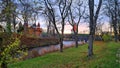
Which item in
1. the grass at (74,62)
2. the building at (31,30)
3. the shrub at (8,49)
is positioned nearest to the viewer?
the shrub at (8,49)

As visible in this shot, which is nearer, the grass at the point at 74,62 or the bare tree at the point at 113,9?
the grass at the point at 74,62

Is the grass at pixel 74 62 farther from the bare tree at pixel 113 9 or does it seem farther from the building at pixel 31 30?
the bare tree at pixel 113 9

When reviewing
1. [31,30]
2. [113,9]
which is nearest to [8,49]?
[113,9]

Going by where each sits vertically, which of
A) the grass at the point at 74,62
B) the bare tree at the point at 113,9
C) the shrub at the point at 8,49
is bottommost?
the grass at the point at 74,62

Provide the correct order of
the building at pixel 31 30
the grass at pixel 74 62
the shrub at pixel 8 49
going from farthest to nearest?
the building at pixel 31 30, the grass at pixel 74 62, the shrub at pixel 8 49

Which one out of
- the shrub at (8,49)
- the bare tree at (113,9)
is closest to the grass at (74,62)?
the shrub at (8,49)

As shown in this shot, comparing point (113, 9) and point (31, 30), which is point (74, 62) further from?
point (31, 30)

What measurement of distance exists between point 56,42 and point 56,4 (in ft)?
129

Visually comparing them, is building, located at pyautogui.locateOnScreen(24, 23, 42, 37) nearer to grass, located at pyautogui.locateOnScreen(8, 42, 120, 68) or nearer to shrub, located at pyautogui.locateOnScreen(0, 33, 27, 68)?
grass, located at pyautogui.locateOnScreen(8, 42, 120, 68)

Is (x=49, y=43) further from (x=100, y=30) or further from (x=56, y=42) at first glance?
(x=100, y=30)

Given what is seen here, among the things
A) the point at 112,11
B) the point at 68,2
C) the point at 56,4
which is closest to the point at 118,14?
the point at 112,11

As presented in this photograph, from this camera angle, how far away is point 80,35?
87625mm

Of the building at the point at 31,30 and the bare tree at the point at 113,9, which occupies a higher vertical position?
the bare tree at the point at 113,9

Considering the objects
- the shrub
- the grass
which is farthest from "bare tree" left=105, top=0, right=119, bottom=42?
the shrub
